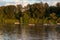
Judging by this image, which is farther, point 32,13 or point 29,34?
point 32,13

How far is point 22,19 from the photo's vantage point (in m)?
26.7

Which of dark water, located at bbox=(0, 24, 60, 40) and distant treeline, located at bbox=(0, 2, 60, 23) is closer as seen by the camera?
dark water, located at bbox=(0, 24, 60, 40)

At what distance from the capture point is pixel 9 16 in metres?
26.0

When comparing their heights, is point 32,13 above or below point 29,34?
below

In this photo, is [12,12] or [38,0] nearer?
[12,12]

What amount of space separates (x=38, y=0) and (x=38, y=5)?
1508 mm

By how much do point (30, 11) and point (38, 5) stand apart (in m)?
0.92

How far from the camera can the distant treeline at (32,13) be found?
84.9 feet

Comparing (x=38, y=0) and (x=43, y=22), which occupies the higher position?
(x=38, y=0)

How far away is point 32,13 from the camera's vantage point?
86.3 feet

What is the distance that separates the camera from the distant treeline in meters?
25.9

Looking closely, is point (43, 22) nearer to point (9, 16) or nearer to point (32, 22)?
point (32, 22)

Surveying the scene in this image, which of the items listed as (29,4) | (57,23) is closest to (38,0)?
(29,4)

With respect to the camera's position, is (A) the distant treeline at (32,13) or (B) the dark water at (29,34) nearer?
(B) the dark water at (29,34)
